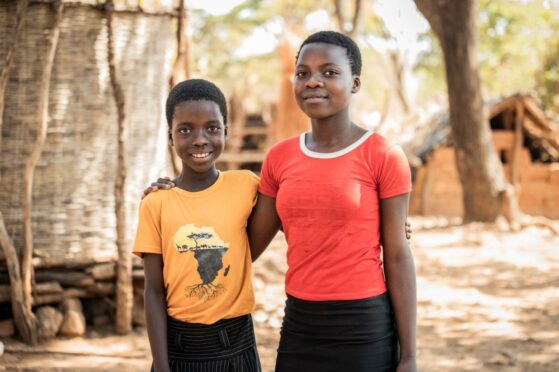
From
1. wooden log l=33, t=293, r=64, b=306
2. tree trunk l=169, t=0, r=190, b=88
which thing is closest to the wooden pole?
tree trunk l=169, t=0, r=190, b=88

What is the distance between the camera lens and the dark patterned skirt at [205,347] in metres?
2.04

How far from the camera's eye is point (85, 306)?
4410 mm

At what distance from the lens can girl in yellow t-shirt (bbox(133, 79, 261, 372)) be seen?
6.72ft

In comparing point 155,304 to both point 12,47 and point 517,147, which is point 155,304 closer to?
point 12,47

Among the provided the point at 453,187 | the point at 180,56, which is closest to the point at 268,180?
the point at 180,56

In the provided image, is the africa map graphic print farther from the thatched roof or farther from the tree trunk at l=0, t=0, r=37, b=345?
the thatched roof

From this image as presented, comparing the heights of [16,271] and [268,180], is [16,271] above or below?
below

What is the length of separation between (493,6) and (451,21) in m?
9.60

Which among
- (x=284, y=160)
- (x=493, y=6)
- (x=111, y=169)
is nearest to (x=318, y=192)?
(x=284, y=160)

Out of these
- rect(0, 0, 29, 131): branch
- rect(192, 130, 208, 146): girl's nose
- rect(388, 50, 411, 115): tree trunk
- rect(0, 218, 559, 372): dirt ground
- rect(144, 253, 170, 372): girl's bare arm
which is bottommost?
rect(0, 218, 559, 372): dirt ground

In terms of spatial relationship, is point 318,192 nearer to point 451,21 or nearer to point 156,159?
point 156,159

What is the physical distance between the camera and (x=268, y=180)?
2088 millimetres

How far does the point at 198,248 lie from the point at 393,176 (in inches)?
26.9

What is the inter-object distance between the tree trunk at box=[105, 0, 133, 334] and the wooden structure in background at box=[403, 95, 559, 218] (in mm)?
8638
